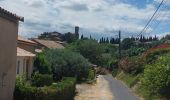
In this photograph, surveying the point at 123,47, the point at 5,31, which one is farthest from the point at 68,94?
the point at 123,47

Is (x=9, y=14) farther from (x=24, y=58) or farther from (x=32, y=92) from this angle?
(x=24, y=58)

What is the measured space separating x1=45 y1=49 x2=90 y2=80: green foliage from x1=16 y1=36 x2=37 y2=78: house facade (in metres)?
4.96

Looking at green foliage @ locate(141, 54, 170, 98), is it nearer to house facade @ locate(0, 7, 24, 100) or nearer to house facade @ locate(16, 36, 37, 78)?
house facade @ locate(16, 36, 37, 78)

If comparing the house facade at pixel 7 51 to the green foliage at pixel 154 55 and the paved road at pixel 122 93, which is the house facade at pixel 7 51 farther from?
the green foliage at pixel 154 55

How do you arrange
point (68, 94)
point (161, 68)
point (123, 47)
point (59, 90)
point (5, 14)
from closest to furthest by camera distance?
1. point (5, 14)
2. point (59, 90)
3. point (161, 68)
4. point (68, 94)
5. point (123, 47)

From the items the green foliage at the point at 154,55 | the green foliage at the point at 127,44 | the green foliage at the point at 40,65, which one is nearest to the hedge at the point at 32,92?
the green foliage at the point at 40,65

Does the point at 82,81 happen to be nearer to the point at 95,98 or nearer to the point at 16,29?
the point at 95,98

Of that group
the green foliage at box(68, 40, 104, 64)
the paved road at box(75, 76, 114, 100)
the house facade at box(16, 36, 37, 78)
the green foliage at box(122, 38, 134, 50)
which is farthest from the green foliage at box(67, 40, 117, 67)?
the house facade at box(16, 36, 37, 78)

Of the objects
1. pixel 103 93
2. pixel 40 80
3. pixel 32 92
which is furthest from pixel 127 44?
pixel 32 92

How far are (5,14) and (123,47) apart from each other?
119m

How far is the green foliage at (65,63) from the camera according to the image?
166ft

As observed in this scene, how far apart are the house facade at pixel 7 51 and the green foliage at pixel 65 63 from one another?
28.4m

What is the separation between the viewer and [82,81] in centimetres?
5762

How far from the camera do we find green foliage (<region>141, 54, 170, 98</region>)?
29188 mm
